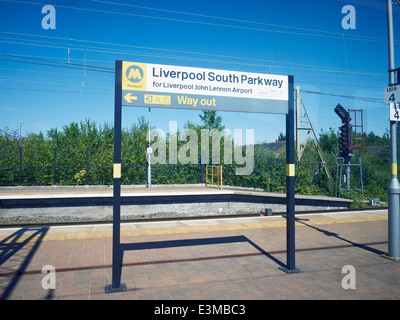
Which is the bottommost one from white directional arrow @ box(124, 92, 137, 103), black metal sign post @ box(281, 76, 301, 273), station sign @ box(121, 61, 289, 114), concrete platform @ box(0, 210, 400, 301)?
concrete platform @ box(0, 210, 400, 301)

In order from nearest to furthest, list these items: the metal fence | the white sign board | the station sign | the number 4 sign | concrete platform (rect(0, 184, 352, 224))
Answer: the station sign
the white sign board
the number 4 sign
concrete platform (rect(0, 184, 352, 224))
the metal fence

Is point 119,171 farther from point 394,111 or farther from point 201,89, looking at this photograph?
point 394,111

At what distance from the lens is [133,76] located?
16.7 ft

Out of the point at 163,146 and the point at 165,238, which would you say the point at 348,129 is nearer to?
the point at 163,146

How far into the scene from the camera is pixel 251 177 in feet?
63.1

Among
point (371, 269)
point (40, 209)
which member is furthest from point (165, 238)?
point (40, 209)

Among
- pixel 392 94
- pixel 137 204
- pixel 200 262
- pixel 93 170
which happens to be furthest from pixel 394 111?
pixel 93 170

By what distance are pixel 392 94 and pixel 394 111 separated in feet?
1.25

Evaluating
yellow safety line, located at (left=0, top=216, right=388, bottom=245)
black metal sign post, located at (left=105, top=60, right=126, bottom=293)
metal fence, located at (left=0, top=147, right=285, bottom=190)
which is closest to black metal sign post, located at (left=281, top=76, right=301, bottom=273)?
black metal sign post, located at (left=105, top=60, right=126, bottom=293)

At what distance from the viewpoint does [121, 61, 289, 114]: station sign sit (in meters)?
5.11

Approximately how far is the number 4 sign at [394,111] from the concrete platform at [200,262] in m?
3.10

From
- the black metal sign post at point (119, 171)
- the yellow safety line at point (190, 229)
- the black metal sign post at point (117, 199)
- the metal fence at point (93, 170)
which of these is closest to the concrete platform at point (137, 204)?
the metal fence at point (93, 170)

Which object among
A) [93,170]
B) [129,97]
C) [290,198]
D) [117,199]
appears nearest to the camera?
[117,199]

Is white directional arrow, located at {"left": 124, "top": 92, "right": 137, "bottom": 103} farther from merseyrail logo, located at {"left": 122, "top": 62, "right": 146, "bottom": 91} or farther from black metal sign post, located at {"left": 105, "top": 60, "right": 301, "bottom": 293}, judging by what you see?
merseyrail logo, located at {"left": 122, "top": 62, "right": 146, "bottom": 91}
